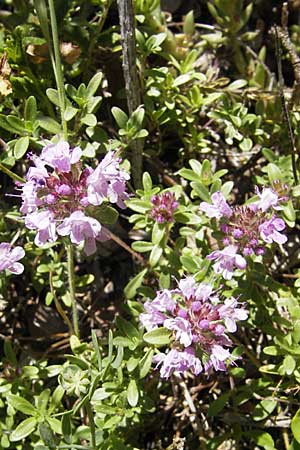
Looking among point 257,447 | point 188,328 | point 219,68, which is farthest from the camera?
point 219,68

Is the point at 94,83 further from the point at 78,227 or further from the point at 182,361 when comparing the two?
the point at 182,361

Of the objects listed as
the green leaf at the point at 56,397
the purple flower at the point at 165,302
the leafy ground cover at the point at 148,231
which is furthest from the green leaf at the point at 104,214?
the green leaf at the point at 56,397

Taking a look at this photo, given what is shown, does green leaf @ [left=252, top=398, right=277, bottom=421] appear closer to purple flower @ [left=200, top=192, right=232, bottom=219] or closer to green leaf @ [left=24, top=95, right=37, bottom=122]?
purple flower @ [left=200, top=192, right=232, bottom=219]

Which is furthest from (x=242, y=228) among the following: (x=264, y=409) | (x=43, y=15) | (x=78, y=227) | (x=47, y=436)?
(x=43, y=15)

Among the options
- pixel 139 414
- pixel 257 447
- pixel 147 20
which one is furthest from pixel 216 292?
pixel 147 20

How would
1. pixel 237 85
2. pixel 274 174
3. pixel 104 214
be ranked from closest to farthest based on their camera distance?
pixel 104 214 → pixel 274 174 → pixel 237 85

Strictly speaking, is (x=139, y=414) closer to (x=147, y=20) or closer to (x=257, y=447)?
(x=257, y=447)
